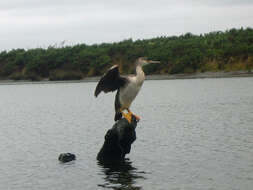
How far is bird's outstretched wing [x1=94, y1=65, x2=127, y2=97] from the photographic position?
1468 centimetres

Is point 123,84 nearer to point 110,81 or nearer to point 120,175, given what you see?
point 110,81

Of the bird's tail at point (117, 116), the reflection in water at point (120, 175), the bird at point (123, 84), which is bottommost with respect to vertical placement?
the reflection in water at point (120, 175)

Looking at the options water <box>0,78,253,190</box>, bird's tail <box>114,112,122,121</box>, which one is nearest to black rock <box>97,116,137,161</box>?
bird's tail <box>114,112,122,121</box>

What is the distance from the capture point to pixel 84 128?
27.2 metres

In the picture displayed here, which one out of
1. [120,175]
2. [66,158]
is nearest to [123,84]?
[120,175]

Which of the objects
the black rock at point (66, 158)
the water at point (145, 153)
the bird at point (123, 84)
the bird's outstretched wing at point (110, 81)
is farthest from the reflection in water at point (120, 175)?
the bird's outstretched wing at point (110, 81)

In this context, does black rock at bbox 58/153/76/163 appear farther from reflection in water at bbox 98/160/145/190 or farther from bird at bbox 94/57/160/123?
bird at bbox 94/57/160/123

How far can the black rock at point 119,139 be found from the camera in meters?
15.9

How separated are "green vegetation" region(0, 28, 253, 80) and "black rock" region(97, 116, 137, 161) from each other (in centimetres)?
5625

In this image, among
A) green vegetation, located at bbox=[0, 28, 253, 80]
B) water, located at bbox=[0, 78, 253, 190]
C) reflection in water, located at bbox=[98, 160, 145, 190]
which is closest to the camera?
reflection in water, located at bbox=[98, 160, 145, 190]

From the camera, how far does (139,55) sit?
83625 millimetres

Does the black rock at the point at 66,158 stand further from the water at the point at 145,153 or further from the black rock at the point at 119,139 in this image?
the black rock at the point at 119,139

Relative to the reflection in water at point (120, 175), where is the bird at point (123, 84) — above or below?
above

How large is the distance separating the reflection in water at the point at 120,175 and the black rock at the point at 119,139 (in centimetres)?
29
